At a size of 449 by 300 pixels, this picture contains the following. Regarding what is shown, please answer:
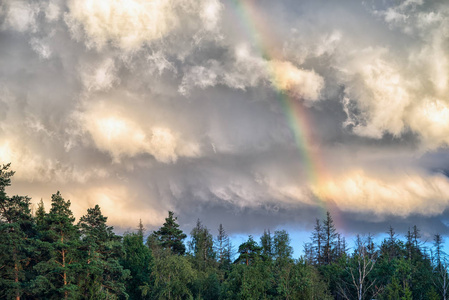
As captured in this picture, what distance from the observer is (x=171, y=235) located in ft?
392

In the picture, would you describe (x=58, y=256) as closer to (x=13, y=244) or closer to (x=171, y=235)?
(x=13, y=244)

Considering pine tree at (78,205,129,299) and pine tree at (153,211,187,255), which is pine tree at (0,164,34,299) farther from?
pine tree at (153,211,187,255)

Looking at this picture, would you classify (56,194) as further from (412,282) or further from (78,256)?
(412,282)

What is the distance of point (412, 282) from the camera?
84.7m

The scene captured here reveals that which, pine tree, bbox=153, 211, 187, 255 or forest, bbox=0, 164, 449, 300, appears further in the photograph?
pine tree, bbox=153, 211, 187, 255

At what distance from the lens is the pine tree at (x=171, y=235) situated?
4638 inches

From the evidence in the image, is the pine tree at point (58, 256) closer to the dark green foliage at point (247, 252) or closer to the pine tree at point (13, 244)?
the pine tree at point (13, 244)

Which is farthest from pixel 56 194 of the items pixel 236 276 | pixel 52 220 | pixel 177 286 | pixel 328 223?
pixel 328 223

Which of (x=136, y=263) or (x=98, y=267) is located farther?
(x=136, y=263)

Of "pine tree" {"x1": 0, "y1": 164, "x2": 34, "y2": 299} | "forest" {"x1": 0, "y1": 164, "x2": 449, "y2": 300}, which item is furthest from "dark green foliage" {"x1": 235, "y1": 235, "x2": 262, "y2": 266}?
"pine tree" {"x1": 0, "y1": 164, "x2": 34, "y2": 299}

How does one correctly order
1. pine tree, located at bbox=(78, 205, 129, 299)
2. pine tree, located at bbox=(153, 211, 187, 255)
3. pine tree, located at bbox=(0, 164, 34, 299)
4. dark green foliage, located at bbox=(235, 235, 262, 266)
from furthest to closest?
pine tree, located at bbox=(153, 211, 187, 255)
dark green foliage, located at bbox=(235, 235, 262, 266)
pine tree, located at bbox=(78, 205, 129, 299)
pine tree, located at bbox=(0, 164, 34, 299)

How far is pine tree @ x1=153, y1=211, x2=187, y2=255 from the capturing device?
117812 mm

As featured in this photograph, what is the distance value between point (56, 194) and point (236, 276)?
35.3 metres

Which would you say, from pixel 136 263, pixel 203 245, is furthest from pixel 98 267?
pixel 203 245
